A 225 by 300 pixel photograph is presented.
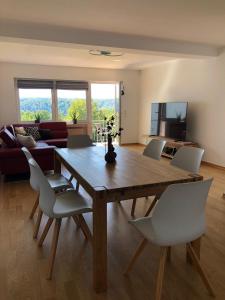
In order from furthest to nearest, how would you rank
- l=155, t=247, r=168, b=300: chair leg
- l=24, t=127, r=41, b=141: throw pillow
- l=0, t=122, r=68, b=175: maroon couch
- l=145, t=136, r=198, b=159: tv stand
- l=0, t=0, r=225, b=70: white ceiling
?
l=24, t=127, r=41, b=141: throw pillow
l=145, t=136, r=198, b=159: tv stand
l=0, t=122, r=68, b=175: maroon couch
l=0, t=0, r=225, b=70: white ceiling
l=155, t=247, r=168, b=300: chair leg

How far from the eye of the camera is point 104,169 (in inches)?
84.7

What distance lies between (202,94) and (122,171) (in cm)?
409

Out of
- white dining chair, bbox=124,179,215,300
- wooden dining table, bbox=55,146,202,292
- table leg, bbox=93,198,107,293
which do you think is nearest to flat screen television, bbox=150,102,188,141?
wooden dining table, bbox=55,146,202,292

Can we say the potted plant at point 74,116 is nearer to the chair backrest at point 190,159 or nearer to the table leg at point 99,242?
the chair backrest at point 190,159

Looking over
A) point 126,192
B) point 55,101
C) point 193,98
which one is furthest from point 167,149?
point 126,192

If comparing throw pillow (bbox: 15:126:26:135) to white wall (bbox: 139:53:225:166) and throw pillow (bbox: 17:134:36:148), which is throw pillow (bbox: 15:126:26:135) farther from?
white wall (bbox: 139:53:225:166)

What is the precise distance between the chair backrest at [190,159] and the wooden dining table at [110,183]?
331 millimetres

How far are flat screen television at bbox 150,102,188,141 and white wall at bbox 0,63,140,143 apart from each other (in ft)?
4.41

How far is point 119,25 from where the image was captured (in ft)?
11.4

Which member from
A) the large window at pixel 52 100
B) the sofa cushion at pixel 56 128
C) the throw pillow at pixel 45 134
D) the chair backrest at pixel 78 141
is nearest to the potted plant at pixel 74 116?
the large window at pixel 52 100

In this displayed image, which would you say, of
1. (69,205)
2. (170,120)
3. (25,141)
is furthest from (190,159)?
(170,120)

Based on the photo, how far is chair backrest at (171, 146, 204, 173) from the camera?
2.38 metres

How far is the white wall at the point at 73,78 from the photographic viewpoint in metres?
6.56

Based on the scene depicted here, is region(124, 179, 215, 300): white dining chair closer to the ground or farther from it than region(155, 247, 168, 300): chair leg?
farther from it
